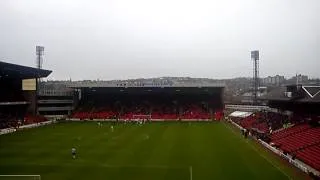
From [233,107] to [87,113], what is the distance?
29774 millimetres

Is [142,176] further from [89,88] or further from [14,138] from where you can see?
[89,88]

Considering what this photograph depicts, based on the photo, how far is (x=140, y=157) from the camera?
37.6 meters

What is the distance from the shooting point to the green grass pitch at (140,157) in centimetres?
3056

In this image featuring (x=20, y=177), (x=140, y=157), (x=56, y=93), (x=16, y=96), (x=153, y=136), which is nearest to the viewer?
(x=20, y=177)

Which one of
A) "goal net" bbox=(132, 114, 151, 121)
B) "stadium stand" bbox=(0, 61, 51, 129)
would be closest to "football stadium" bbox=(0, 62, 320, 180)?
"goal net" bbox=(132, 114, 151, 121)

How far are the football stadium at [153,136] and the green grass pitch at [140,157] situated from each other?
8 cm

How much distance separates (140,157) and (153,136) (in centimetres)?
1627

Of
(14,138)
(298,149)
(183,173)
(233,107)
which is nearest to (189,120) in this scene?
(233,107)

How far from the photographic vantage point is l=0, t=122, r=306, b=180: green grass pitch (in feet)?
100

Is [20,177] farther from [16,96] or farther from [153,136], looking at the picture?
[16,96]

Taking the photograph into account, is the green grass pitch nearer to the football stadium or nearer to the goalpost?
the football stadium

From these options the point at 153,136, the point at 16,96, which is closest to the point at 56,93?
the point at 16,96

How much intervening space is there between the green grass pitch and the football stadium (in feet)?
0.26

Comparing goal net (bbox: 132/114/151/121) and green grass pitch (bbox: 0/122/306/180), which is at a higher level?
goal net (bbox: 132/114/151/121)
